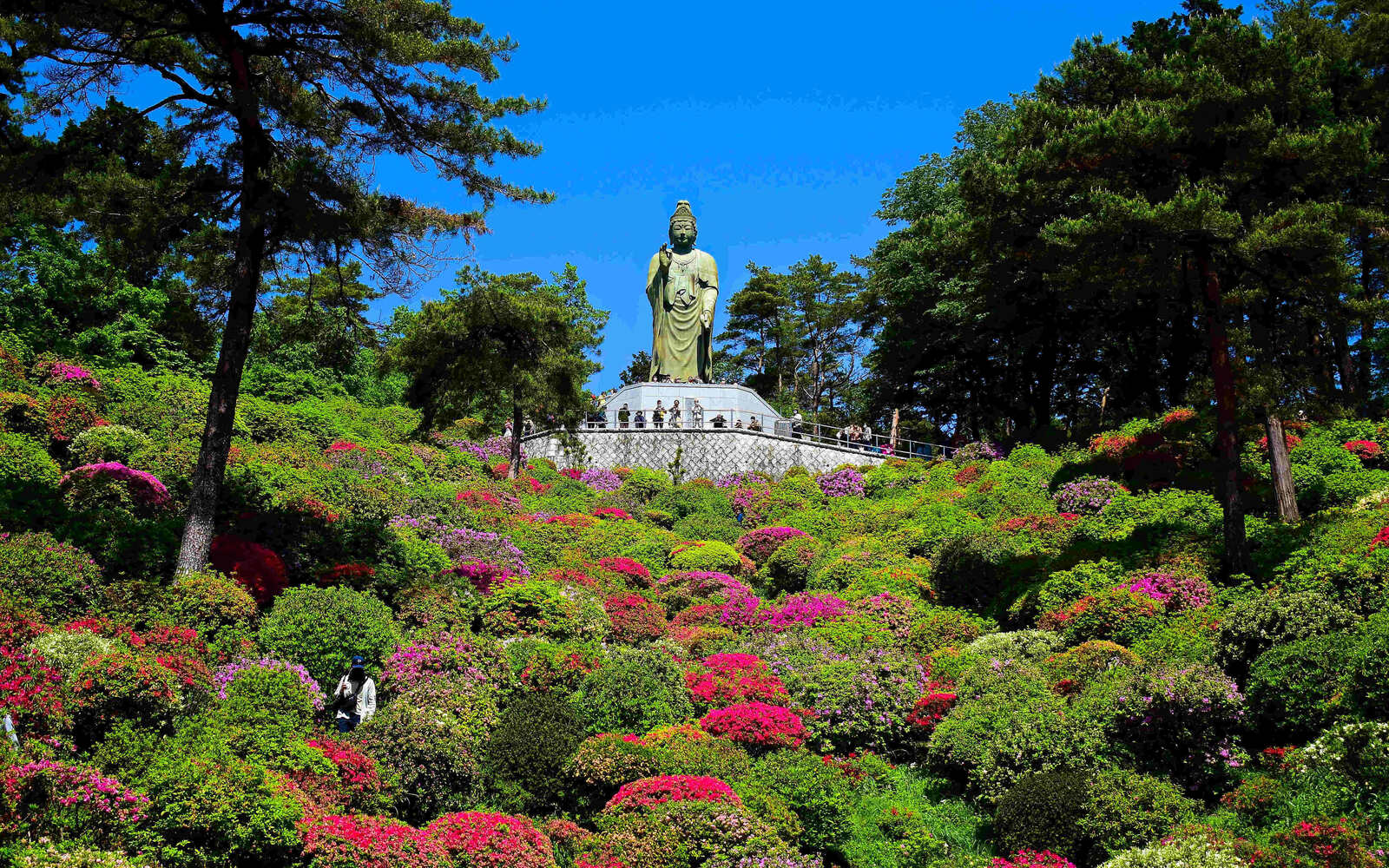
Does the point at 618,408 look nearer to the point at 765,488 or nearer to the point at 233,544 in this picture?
the point at 765,488

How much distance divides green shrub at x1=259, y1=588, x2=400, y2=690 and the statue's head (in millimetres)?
26865

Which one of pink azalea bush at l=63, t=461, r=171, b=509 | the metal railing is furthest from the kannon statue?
pink azalea bush at l=63, t=461, r=171, b=509

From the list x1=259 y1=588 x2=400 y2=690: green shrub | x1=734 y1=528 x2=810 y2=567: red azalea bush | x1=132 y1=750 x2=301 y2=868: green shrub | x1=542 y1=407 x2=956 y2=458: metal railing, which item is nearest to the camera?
x1=132 y1=750 x2=301 y2=868: green shrub

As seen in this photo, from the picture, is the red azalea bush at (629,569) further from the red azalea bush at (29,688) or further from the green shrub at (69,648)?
the red azalea bush at (29,688)

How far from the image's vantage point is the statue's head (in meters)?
37.4

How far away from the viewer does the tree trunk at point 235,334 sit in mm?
11883

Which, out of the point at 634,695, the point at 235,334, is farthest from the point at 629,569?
the point at 235,334

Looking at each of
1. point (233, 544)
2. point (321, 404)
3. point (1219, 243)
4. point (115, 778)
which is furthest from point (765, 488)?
point (115, 778)

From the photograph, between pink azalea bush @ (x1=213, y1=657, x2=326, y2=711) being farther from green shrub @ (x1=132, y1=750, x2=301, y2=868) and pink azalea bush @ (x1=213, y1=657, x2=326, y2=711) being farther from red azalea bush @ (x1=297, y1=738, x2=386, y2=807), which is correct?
green shrub @ (x1=132, y1=750, x2=301, y2=868)

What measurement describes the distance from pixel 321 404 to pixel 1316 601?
23.1 metres

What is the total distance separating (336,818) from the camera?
872 cm

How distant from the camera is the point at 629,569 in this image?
59.7ft

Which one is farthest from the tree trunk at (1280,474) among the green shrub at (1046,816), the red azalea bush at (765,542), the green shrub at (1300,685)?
the red azalea bush at (765,542)

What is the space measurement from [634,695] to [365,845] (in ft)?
12.5
